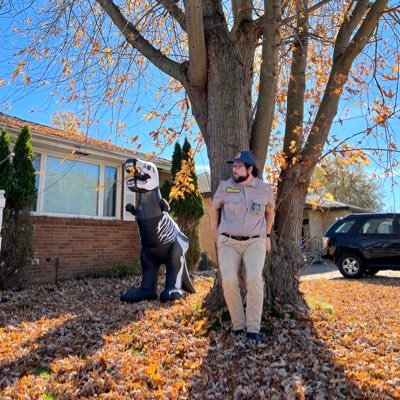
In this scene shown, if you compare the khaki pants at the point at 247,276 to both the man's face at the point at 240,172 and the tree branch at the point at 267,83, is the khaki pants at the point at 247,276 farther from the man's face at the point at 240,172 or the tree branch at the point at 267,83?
the tree branch at the point at 267,83

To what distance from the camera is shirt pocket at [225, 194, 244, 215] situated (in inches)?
162

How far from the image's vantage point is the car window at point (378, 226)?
11125mm

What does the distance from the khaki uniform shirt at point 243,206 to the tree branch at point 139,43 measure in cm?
181

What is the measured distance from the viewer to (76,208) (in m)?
10.0

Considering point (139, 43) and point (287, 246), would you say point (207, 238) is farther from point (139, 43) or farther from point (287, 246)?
point (139, 43)

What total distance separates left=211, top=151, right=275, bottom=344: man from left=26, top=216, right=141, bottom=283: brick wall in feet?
17.9

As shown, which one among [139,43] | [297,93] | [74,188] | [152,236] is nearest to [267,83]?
[297,93]

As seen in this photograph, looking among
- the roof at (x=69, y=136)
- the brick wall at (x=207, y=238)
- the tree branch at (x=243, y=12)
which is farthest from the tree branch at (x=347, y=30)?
the brick wall at (x=207, y=238)

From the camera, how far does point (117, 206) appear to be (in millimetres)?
10875

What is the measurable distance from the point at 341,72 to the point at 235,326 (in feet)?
10.9

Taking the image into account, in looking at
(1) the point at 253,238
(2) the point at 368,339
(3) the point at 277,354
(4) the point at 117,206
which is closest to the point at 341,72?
(1) the point at 253,238

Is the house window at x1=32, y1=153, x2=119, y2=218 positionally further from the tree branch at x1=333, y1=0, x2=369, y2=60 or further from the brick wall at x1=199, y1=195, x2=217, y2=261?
the brick wall at x1=199, y1=195, x2=217, y2=261

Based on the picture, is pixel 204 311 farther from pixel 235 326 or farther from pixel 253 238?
pixel 253 238

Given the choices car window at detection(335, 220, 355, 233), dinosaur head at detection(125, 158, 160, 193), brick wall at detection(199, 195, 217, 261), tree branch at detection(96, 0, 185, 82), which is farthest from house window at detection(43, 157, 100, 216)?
car window at detection(335, 220, 355, 233)
